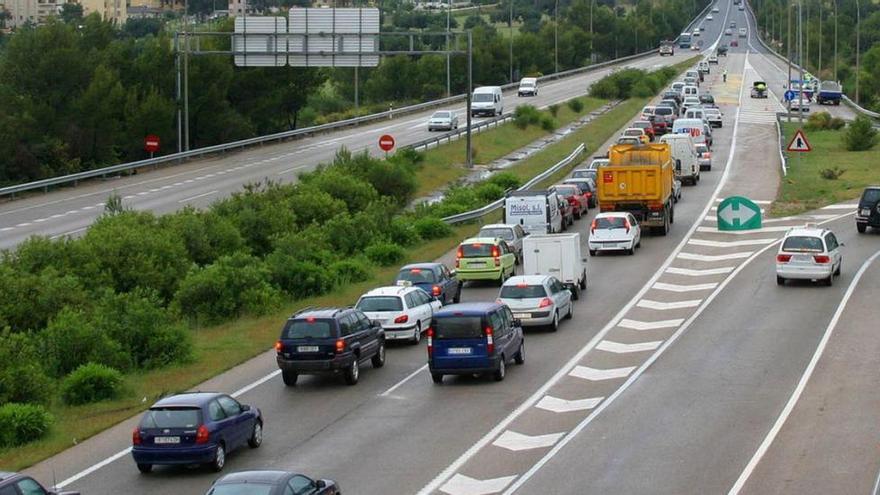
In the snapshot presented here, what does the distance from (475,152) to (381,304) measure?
4817 centimetres

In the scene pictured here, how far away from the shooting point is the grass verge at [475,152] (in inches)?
2825

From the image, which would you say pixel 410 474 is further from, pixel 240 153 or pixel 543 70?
pixel 543 70

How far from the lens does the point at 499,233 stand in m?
45.6

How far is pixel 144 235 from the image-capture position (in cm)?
4278

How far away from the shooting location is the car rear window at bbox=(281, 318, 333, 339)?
2892 centimetres

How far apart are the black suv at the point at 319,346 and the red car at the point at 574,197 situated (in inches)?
1034

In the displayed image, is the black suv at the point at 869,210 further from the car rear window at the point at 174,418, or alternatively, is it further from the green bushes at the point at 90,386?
the car rear window at the point at 174,418

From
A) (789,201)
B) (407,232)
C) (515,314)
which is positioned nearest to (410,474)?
(515,314)

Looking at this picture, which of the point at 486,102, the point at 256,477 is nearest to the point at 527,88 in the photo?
the point at 486,102

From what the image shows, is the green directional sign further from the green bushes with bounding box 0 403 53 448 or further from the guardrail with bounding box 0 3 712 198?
the green bushes with bounding box 0 403 53 448

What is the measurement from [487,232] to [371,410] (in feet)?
61.7

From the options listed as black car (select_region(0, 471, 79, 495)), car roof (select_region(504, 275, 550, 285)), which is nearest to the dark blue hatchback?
black car (select_region(0, 471, 79, 495))

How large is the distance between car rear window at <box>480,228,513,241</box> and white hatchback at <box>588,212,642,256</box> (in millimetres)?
2801

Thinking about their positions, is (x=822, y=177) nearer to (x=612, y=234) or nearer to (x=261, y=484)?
(x=612, y=234)
